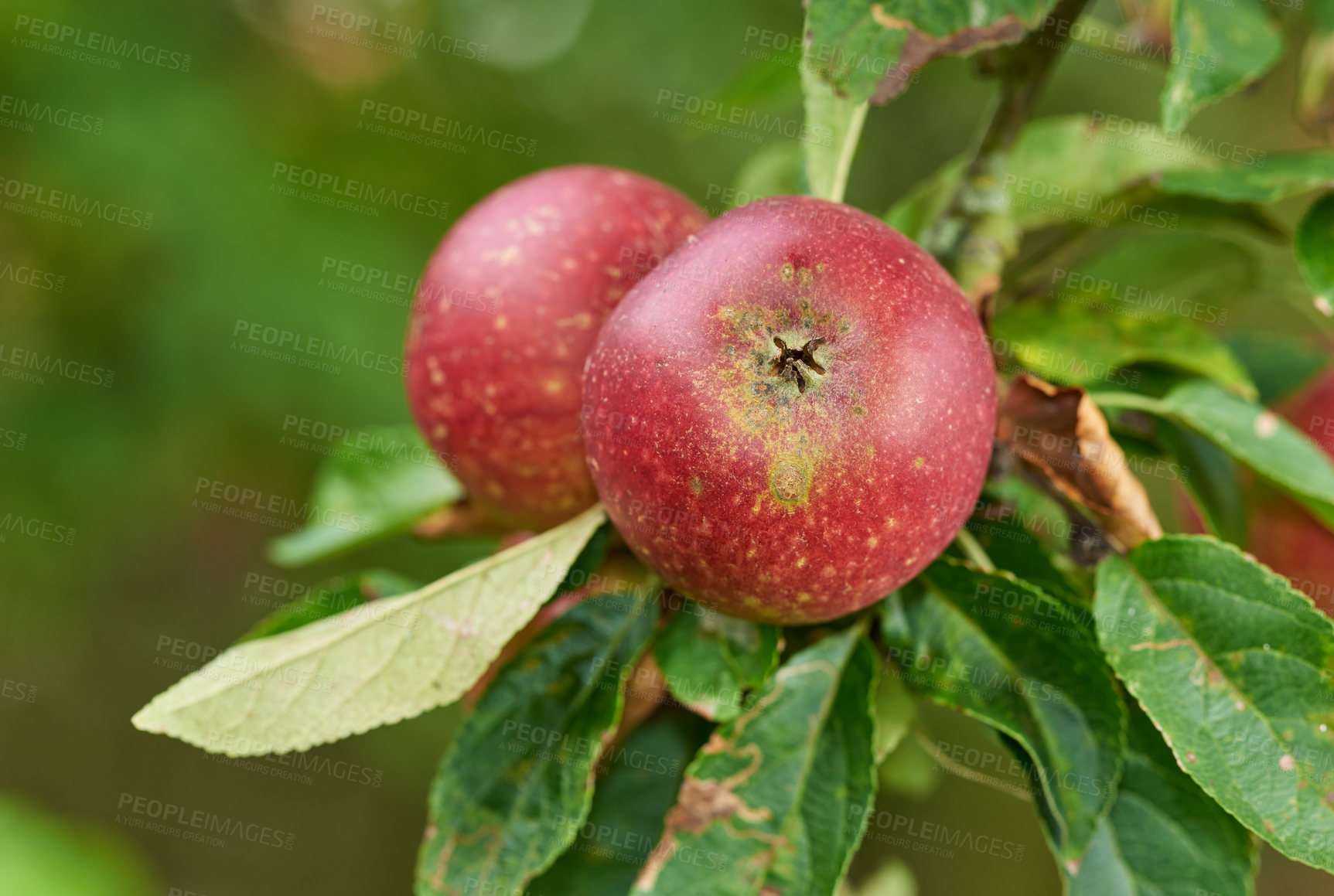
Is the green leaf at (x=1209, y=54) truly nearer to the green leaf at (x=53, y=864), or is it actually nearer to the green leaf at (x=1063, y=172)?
the green leaf at (x=1063, y=172)

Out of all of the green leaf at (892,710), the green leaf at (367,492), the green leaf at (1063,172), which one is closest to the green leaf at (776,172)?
the green leaf at (1063,172)

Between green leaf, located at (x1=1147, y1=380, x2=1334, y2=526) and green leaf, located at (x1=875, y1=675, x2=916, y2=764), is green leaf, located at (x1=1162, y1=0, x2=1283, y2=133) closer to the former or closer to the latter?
green leaf, located at (x1=1147, y1=380, x2=1334, y2=526)

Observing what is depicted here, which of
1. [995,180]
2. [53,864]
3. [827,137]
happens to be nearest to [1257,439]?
[995,180]

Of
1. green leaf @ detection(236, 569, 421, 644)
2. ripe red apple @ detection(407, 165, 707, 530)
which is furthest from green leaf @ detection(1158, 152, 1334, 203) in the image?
green leaf @ detection(236, 569, 421, 644)

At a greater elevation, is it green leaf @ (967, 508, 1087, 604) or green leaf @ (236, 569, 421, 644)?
green leaf @ (967, 508, 1087, 604)

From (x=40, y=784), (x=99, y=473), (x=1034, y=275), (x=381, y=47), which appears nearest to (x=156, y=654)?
(x=40, y=784)

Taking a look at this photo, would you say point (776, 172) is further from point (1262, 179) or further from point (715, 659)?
point (715, 659)

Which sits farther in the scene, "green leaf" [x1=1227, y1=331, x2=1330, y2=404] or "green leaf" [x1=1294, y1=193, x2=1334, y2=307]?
"green leaf" [x1=1227, y1=331, x2=1330, y2=404]
